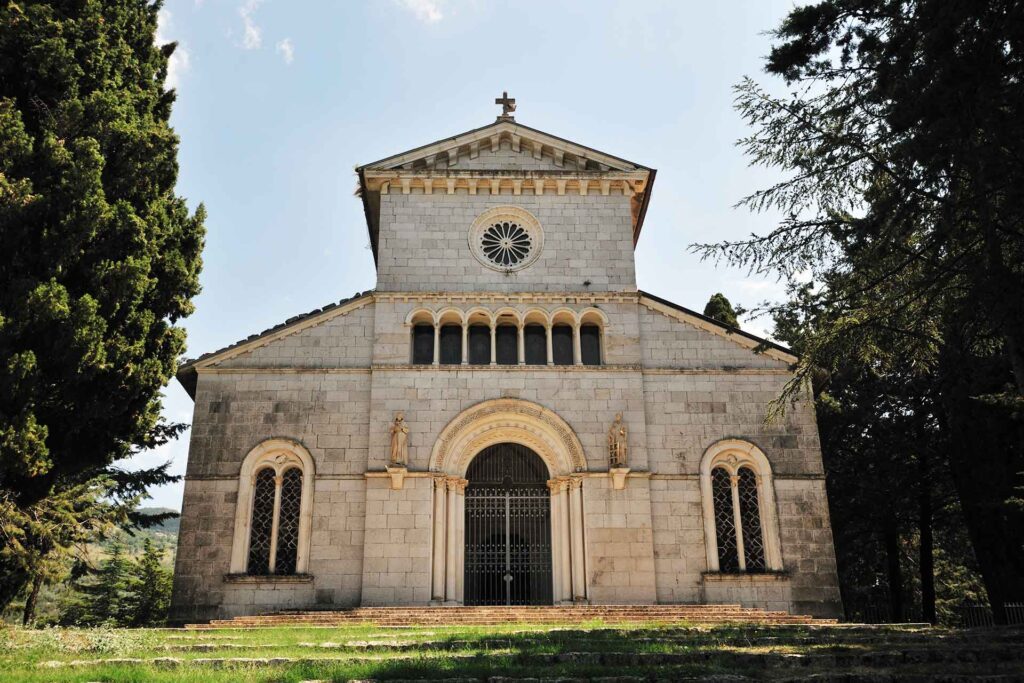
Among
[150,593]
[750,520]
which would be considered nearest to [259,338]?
[750,520]

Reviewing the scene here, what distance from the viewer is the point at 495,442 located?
70.0 ft

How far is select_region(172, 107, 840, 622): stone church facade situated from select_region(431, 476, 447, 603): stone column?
7cm

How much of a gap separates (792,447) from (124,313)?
15971 millimetres

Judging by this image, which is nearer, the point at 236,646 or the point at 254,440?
the point at 236,646

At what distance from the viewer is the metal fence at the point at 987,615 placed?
2098 cm

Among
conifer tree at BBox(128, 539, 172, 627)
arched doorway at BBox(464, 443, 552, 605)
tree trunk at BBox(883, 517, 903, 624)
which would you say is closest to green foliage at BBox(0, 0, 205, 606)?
arched doorway at BBox(464, 443, 552, 605)

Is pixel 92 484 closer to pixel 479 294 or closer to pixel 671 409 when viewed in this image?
pixel 479 294

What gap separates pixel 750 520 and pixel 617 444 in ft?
12.6

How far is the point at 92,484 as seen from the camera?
2402 centimetres

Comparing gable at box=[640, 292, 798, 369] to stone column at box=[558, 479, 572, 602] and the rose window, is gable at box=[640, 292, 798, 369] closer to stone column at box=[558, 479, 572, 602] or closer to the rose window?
the rose window

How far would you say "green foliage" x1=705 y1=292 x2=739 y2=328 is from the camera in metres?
25.5

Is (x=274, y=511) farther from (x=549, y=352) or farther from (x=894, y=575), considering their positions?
(x=894, y=575)

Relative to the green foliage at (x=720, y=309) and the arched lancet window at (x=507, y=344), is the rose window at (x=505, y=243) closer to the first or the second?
the arched lancet window at (x=507, y=344)

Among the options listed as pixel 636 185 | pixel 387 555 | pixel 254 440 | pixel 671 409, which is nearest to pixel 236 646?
pixel 387 555
